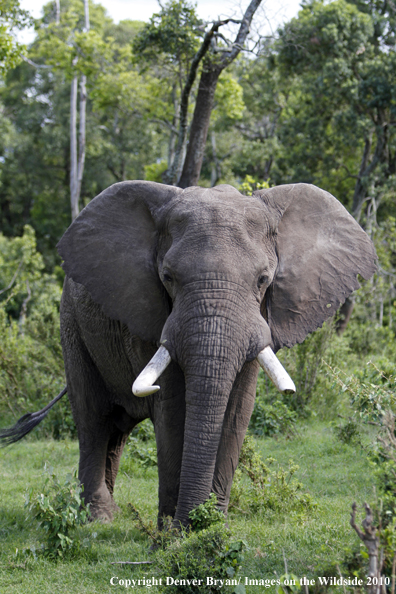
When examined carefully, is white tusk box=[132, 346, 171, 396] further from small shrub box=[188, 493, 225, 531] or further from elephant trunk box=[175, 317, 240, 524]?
small shrub box=[188, 493, 225, 531]

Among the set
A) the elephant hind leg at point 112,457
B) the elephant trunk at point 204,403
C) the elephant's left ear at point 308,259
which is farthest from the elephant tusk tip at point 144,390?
the elephant hind leg at point 112,457

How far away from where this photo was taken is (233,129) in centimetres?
2900

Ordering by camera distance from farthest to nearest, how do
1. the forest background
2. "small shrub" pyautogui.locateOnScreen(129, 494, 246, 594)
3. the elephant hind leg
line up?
the forest background, the elephant hind leg, "small shrub" pyautogui.locateOnScreen(129, 494, 246, 594)

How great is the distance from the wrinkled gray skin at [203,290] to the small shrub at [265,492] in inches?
40.9

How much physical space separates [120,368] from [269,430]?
380 cm

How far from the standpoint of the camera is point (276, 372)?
3.91 meters

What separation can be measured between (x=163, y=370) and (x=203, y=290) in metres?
0.57

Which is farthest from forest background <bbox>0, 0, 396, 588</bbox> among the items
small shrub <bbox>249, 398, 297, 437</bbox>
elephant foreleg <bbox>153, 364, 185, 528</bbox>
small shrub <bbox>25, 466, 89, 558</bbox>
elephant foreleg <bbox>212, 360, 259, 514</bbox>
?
small shrub <bbox>25, 466, 89, 558</bbox>

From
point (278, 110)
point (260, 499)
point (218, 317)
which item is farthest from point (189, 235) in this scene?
point (278, 110)

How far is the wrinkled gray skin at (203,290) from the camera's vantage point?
4.00 m

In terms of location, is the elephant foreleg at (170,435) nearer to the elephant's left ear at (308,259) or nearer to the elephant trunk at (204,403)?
the elephant trunk at (204,403)

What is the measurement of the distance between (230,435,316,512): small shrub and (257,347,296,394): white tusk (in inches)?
74.2

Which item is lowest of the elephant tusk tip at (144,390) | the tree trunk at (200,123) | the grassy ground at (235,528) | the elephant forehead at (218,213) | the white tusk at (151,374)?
the grassy ground at (235,528)

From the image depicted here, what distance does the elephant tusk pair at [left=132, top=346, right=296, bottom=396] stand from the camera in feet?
12.5
